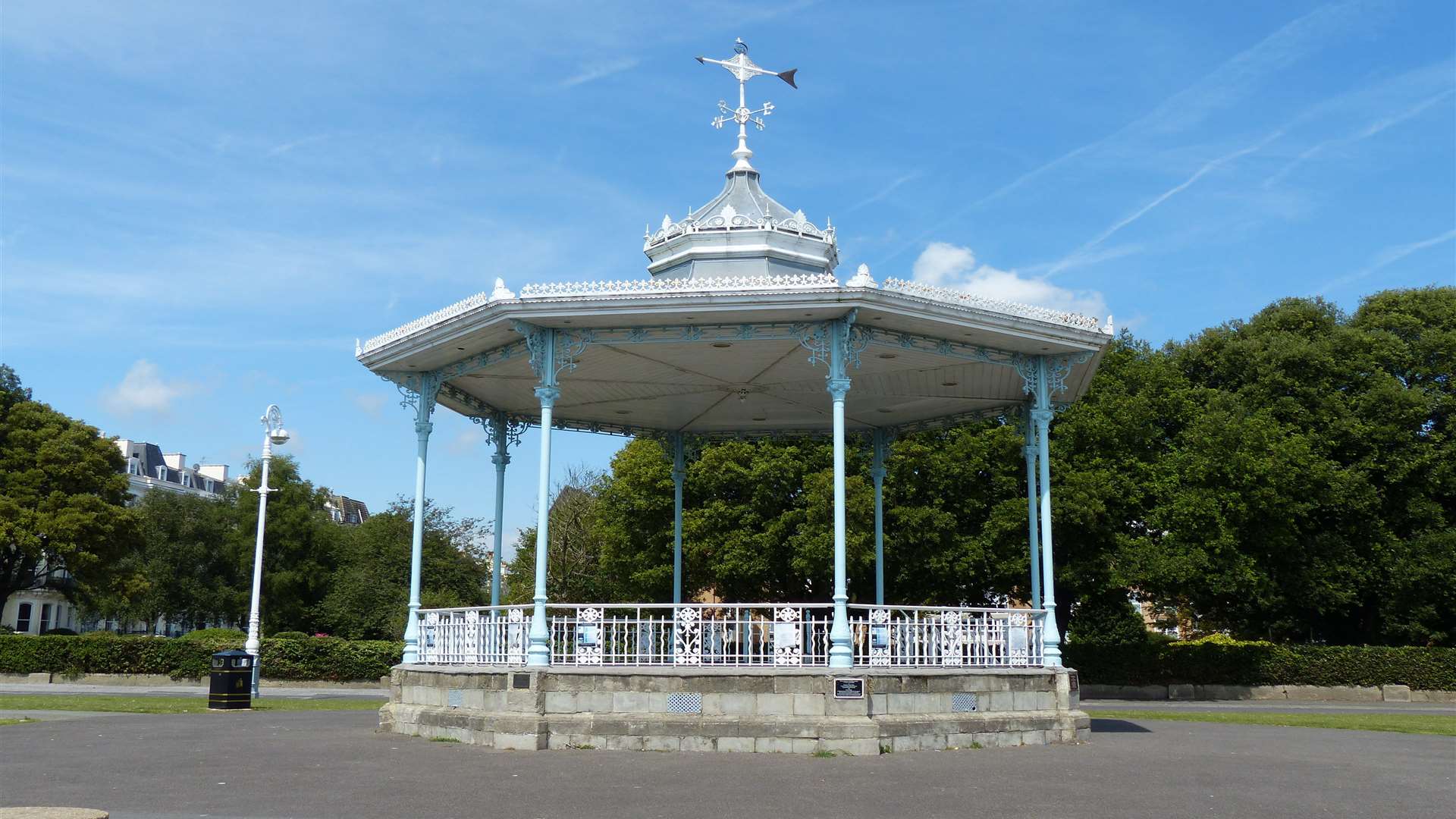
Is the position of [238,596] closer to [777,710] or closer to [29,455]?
[29,455]

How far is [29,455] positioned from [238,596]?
19.9 metres

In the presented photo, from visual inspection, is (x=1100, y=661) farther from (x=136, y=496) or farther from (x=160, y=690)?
(x=136, y=496)

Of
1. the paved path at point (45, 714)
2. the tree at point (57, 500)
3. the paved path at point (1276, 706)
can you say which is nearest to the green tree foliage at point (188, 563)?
the tree at point (57, 500)

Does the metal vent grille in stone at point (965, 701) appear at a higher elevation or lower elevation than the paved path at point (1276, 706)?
higher

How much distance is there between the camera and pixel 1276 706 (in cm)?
2797

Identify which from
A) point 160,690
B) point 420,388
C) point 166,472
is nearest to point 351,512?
point 166,472

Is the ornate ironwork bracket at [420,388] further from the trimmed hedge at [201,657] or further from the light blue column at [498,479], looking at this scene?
the trimmed hedge at [201,657]

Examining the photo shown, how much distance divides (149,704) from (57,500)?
20.6 metres

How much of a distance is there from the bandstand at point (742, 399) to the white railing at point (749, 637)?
0.05 metres

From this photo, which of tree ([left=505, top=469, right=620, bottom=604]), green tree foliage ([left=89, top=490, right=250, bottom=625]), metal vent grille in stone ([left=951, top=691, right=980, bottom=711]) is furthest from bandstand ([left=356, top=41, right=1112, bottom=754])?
green tree foliage ([left=89, top=490, right=250, bottom=625])

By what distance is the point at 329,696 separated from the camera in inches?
1141

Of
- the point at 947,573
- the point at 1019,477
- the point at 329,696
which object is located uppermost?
the point at 1019,477

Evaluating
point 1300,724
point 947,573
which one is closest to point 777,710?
point 1300,724

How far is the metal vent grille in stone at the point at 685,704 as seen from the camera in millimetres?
A: 13742
